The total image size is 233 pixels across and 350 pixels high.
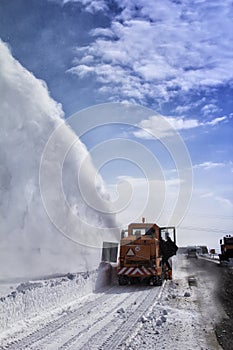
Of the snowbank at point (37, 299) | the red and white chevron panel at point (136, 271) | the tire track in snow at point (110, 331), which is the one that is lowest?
the tire track in snow at point (110, 331)

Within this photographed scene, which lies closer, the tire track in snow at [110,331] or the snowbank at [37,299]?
the tire track in snow at [110,331]

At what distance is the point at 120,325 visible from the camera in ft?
24.8

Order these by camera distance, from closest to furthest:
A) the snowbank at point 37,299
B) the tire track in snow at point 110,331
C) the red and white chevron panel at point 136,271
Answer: the tire track in snow at point 110,331, the snowbank at point 37,299, the red and white chevron panel at point 136,271

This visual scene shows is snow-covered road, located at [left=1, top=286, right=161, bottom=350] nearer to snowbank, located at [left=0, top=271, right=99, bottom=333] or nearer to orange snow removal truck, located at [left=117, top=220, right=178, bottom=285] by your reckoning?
snowbank, located at [left=0, top=271, right=99, bottom=333]

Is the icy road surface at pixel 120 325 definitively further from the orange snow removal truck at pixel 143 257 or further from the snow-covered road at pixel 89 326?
the orange snow removal truck at pixel 143 257

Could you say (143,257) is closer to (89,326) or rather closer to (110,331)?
(89,326)

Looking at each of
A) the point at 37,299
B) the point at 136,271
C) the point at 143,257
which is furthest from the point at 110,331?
the point at 143,257

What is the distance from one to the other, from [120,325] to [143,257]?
25.8ft

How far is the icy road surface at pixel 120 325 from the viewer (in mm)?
6156

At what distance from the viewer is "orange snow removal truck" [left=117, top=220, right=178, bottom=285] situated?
15180 mm

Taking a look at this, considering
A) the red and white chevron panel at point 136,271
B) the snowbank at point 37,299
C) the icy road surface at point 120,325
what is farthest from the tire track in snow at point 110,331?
the red and white chevron panel at point 136,271

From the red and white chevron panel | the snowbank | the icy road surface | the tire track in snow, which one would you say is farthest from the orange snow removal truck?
the tire track in snow

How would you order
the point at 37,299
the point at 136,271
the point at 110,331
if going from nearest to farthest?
the point at 110,331 → the point at 37,299 → the point at 136,271

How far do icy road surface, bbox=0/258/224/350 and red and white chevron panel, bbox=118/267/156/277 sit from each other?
10.8ft
